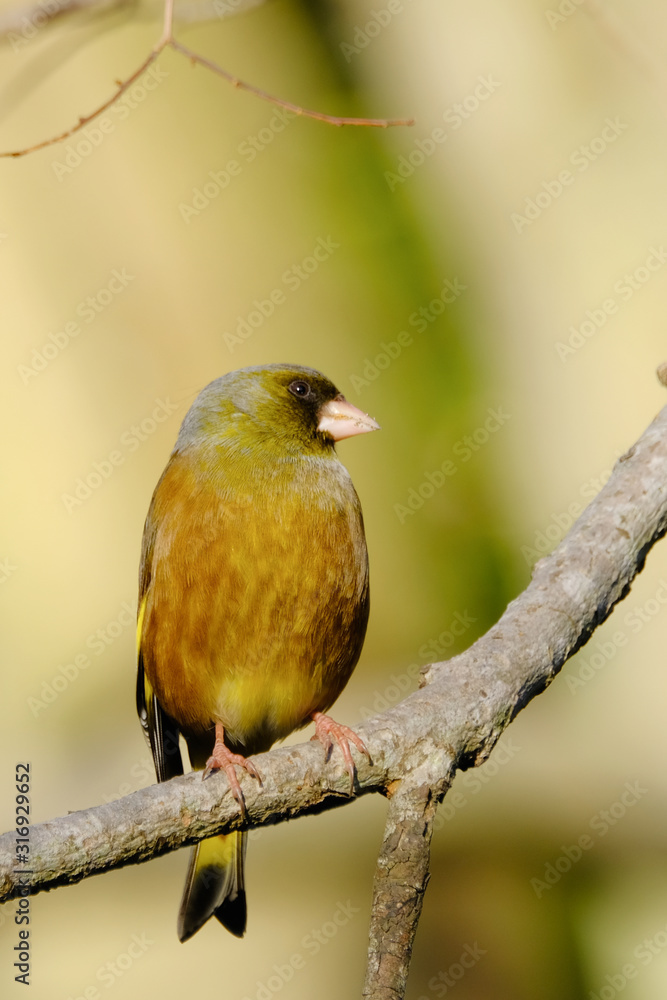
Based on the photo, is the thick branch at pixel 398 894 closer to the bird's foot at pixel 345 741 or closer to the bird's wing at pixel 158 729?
the bird's foot at pixel 345 741

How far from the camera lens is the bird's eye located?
11.9 ft

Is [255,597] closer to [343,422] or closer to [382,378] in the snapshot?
[343,422]

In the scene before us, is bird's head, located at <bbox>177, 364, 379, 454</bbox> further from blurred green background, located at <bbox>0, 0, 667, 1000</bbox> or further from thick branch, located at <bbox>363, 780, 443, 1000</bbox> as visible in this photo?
thick branch, located at <bbox>363, 780, 443, 1000</bbox>

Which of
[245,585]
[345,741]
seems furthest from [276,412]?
[345,741]

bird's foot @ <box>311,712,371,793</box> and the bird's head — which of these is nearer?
bird's foot @ <box>311,712,371,793</box>

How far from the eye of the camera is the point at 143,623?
136 inches

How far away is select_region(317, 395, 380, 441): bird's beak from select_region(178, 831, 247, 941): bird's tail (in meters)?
1.59

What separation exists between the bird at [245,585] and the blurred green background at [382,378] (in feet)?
2.74

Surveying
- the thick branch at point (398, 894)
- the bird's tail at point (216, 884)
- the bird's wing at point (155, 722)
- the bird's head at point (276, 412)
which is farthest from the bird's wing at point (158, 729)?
the thick branch at point (398, 894)

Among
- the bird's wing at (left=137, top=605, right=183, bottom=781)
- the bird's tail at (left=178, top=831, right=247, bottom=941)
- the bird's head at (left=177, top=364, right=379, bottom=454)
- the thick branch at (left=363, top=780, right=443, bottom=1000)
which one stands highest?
the bird's head at (left=177, top=364, right=379, bottom=454)

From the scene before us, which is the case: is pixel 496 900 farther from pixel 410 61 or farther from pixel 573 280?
pixel 410 61

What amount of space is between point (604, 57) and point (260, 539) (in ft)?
11.7

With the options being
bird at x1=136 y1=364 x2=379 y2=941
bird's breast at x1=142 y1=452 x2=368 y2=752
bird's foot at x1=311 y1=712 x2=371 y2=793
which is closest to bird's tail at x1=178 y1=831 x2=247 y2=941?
bird at x1=136 y1=364 x2=379 y2=941

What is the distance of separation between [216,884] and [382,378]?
2449mm
